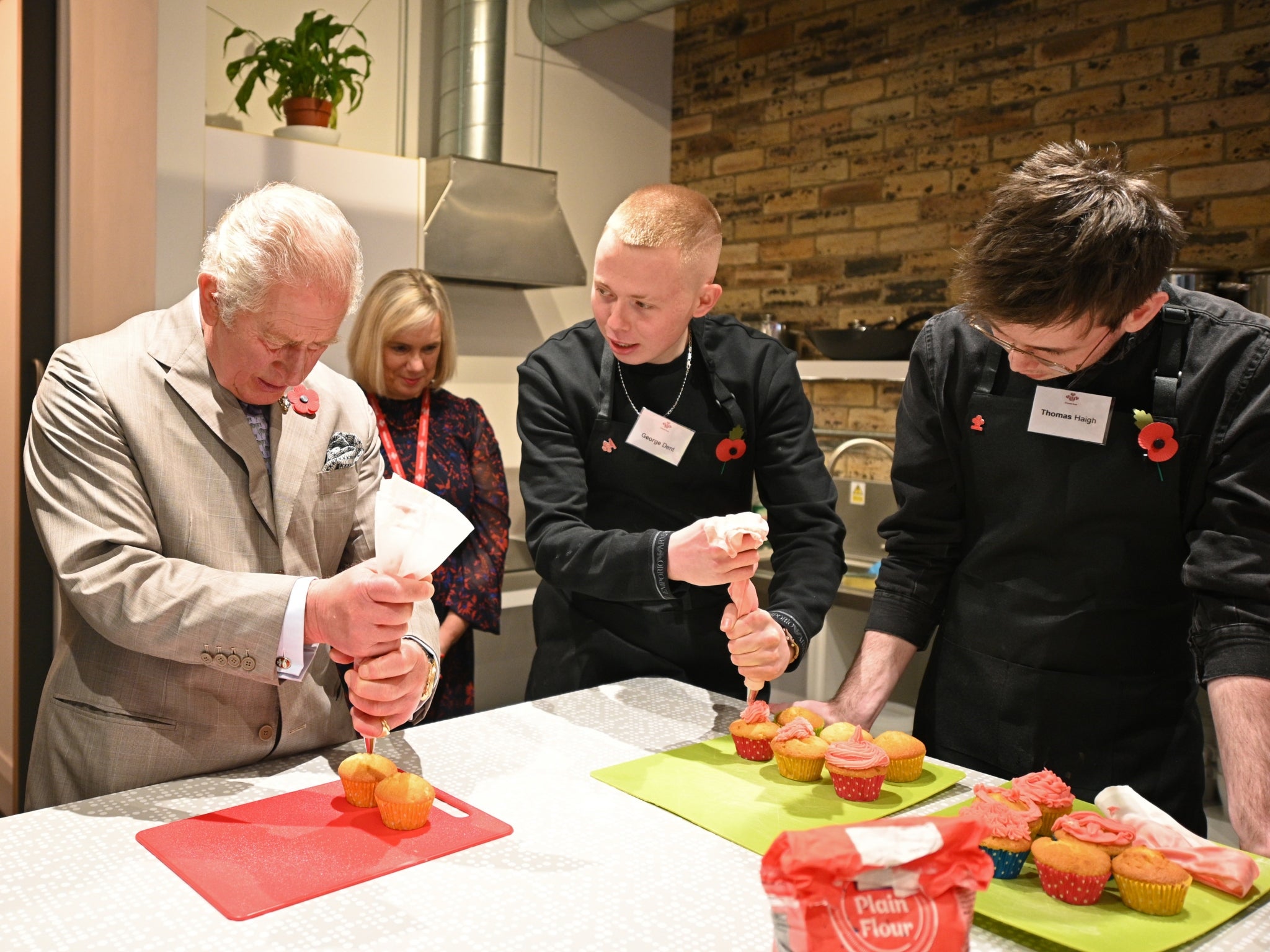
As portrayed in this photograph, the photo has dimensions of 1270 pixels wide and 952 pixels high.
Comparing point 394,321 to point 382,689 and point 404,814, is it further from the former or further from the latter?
point 404,814

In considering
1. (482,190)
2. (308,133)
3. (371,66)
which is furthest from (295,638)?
(371,66)

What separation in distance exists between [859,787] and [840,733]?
0.42 feet

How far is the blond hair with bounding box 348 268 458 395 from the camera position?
3.15 m

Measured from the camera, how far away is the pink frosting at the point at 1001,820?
46.2 inches

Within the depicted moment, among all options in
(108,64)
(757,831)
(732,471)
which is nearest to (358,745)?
(757,831)

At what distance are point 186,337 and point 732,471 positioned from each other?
0.99m

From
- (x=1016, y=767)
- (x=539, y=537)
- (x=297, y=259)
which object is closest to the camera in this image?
(x=297, y=259)

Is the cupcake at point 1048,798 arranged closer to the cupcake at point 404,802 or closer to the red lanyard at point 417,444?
the cupcake at point 404,802

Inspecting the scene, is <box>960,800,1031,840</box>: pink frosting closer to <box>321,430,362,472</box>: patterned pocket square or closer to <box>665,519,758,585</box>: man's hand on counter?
<box>665,519,758,585</box>: man's hand on counter

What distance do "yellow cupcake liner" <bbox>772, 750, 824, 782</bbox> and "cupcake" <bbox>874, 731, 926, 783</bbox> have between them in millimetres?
84

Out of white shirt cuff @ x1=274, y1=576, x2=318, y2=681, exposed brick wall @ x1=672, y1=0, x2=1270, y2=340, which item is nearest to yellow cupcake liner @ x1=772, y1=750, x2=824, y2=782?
white shirt cuff @ x1=274, y1=576, x2=318, y2=681

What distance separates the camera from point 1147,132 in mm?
3674

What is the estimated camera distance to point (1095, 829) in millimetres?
1180

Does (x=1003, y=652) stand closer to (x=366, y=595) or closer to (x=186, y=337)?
(x=366, y=595)
